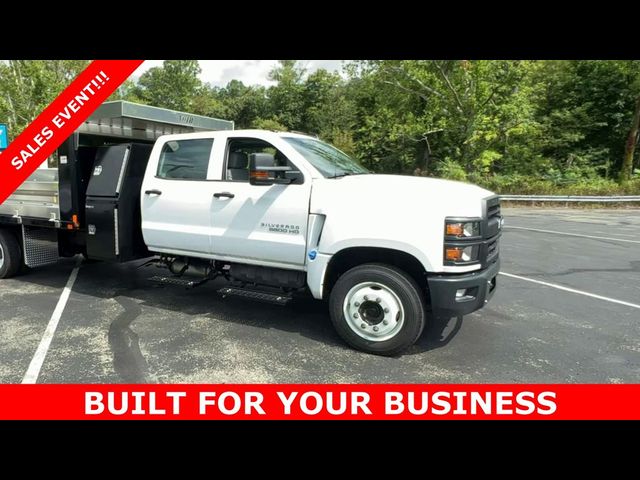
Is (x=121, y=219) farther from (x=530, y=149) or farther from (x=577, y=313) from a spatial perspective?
(x=530, y=149)

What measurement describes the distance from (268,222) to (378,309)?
1.41 metres

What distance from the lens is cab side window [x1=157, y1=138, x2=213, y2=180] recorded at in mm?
5098

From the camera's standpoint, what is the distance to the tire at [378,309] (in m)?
3.99

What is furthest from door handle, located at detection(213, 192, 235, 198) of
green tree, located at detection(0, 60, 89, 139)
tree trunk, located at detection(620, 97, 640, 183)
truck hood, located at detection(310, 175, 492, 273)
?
tree trunk, located at detection(620, 97, 640, 183)

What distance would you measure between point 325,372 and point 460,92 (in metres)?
25.5

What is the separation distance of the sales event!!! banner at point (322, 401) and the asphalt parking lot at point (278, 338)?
0.40 ft

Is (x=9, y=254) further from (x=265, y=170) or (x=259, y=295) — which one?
(x=265, y=170)

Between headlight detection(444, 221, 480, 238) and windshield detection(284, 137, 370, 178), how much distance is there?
53.5 inches

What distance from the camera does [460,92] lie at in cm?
2603

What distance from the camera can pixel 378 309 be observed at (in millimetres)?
4133

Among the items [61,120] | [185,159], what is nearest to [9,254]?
[61,120]

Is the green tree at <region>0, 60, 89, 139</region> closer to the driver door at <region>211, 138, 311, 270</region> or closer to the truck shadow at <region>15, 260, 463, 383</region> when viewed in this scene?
the truck shadow at <region>15, 260, 463, 383</region>

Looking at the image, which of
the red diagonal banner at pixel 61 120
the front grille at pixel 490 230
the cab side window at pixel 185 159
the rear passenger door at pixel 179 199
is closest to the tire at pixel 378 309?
the front grille at pixel 490 230

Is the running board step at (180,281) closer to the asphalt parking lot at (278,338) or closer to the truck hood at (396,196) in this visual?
the asphalt parking lot at (278,338)
